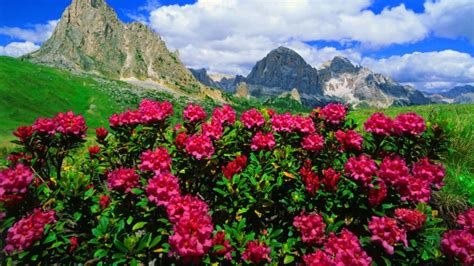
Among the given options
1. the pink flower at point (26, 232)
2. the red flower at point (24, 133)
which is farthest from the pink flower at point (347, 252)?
the red flower at point (24, 133)

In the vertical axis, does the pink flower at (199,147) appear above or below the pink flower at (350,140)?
below

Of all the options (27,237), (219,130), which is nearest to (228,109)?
(219,130)

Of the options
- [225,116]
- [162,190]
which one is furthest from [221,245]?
[225,116]

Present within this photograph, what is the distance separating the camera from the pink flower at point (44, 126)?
249 inches

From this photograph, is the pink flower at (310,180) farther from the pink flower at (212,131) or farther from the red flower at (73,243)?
the red flower at (73,243)

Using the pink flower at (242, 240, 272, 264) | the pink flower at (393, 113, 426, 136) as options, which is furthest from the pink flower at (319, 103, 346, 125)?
the pink flower at (242, 240, 272, 264)

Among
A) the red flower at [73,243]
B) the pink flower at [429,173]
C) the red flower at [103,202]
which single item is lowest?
the red flower at [73,243]

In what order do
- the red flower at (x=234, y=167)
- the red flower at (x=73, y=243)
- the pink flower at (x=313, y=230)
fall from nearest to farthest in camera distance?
the pink flower at (x=313, y=230), the red flower at (x=73, y=243), the red flower at (x=234, y=167)

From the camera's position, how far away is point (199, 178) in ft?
21.3

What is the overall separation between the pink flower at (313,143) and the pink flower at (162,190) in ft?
8.57

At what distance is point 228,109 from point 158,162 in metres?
2.33

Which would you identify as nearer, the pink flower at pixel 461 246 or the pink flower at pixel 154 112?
the pink flower at pixel 461 246

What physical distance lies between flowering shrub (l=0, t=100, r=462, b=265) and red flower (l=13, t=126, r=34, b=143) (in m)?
0.02

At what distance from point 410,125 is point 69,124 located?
590 centimetres
